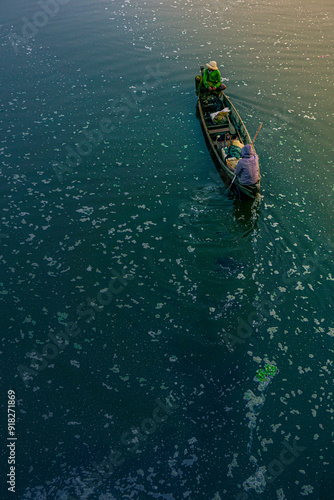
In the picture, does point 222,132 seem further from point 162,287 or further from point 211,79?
point 162,287

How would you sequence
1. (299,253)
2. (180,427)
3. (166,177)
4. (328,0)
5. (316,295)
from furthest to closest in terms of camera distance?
(328,0), (166,177), (299,253), (316,295), (180,427)

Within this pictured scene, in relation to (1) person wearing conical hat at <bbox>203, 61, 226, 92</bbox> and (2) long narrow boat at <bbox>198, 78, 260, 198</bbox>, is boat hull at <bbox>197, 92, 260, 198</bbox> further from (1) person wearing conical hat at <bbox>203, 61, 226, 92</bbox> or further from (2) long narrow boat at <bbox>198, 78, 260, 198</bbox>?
(1) person wearing conical hat at <bbox>203, 61, 226, 92</bbox>

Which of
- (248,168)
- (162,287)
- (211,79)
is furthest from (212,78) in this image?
(162,287)

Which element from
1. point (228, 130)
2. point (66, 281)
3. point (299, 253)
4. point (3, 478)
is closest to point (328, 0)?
point (228, 130)

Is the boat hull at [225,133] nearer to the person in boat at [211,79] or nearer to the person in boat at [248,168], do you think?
the person in boat at [248,168]

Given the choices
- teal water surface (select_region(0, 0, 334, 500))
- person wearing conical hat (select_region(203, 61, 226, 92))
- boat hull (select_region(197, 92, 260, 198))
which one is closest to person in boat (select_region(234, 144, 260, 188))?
boat hull (select_region(197, 92, 260, 198))

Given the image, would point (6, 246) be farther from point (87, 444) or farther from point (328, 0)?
point (328, 0)

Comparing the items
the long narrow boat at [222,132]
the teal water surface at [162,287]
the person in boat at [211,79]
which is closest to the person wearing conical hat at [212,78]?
the person in boat at [211,79]

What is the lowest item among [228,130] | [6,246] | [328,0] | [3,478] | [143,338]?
[3,478]
